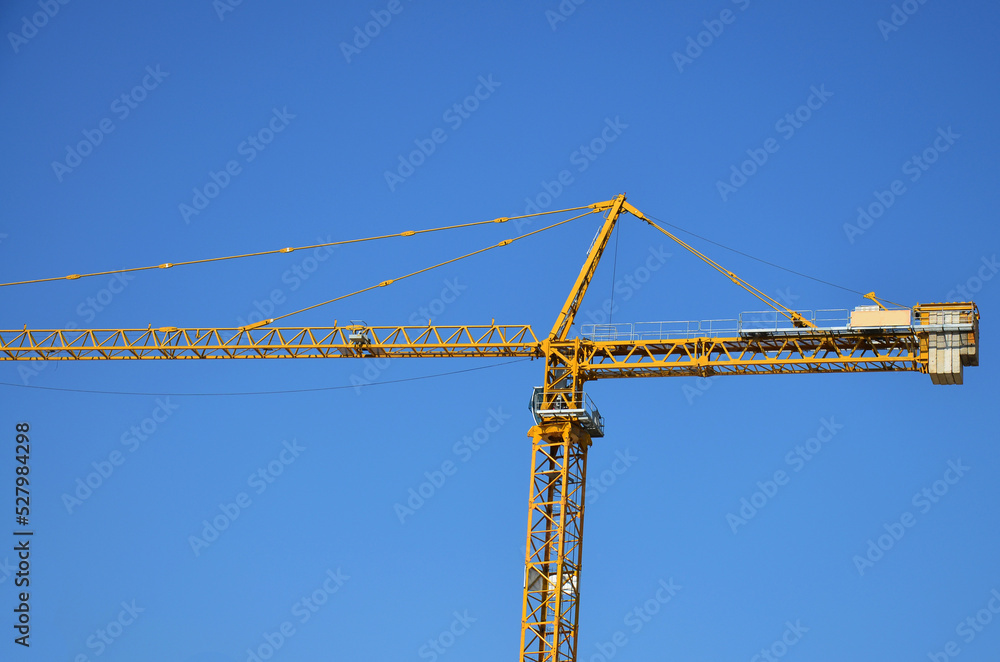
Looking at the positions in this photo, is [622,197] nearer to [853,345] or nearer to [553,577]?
[853,345]

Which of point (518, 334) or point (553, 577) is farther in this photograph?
point (518, 334)

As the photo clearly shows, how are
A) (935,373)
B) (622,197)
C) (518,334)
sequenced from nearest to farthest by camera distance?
1. (935,373)
2. (518,334)
3. (622,197)

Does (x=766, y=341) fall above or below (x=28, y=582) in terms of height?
above

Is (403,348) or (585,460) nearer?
(585,460)

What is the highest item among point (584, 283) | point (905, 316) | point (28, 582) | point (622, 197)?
point (622, 197)

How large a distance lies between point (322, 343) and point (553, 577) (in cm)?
1889

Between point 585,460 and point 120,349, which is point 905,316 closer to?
point 585,460

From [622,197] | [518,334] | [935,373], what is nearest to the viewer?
[935,373]

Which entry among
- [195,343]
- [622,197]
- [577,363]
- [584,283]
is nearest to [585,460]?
[577,363]

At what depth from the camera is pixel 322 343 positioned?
82.2 m

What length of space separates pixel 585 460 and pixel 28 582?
27782mm

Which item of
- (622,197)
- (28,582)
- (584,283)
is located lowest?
(28,582)

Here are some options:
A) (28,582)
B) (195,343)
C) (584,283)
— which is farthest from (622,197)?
(28,582)

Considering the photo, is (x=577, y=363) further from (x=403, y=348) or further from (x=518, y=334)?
(x=403, y=348)
